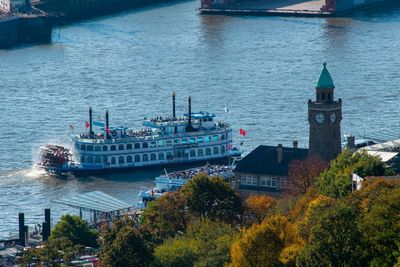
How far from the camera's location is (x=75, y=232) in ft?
195

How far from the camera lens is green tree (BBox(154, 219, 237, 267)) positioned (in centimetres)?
5075

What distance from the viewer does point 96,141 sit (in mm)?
80750

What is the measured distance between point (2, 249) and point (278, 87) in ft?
122

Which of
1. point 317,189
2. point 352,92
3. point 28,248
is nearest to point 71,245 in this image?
point 28,248

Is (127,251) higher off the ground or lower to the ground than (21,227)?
higher

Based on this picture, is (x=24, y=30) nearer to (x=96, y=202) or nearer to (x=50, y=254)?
(x=96, y=202)

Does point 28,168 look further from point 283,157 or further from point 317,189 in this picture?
point 317,189

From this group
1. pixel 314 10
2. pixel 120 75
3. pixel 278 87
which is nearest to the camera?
pixel 278 87

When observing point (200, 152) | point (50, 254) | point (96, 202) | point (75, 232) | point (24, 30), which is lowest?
point (200, 152)

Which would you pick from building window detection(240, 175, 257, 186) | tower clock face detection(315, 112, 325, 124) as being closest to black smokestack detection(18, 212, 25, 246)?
building window detection(240, 175, 257, 186)

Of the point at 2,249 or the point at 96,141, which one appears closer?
the point at 2,249

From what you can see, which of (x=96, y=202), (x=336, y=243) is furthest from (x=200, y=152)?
(x=336, y=243)

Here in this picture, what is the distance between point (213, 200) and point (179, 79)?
1604 inches

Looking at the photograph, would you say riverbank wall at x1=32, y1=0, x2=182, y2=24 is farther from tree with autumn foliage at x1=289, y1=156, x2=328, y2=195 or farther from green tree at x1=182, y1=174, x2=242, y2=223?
green tree at x1=182, y1=174, x2=242, y2=223
